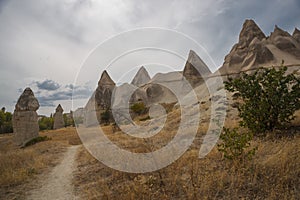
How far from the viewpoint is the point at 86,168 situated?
7004mm

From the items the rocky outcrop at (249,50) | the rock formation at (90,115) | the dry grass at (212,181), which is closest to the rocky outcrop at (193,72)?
the rocky outcrop at (249,50)

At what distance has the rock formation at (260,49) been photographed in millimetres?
42891

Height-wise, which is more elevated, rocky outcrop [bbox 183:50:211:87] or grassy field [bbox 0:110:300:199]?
rocky outcrop [bbox 183:50:211:87]

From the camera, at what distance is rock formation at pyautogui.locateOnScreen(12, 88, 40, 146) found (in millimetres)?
14469

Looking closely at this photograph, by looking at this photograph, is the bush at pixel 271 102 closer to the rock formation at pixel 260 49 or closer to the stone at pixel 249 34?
the rock formation at pixel 260 49

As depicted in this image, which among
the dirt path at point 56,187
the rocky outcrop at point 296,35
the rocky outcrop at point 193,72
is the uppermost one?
A: the rocky outcrop at point 296,35

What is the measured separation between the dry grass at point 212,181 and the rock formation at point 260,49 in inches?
1658

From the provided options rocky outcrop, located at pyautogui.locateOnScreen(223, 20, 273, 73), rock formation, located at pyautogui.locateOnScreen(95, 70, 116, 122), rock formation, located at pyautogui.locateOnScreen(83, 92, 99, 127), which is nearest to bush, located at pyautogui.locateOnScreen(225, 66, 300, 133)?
rock formation, located at pyautogui.locateOnScreen(83, 92, 99, 127)

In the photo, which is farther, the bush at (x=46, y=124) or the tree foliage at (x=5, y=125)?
the bush at (x=46, y=124)

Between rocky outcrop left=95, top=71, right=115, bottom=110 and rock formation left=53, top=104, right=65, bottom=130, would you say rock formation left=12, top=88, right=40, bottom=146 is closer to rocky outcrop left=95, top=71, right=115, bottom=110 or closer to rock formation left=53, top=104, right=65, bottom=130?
rock formation left=53, top=104, right=65, bottom=130

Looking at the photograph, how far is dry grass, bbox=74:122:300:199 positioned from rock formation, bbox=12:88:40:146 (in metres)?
11.1

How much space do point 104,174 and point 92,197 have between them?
1747 millimetres

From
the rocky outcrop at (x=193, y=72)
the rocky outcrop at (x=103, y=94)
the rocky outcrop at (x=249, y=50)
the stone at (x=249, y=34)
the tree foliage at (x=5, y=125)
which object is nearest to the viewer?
the tree foliage at (x=5, y=125)

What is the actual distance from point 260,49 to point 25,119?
46.4 meters
